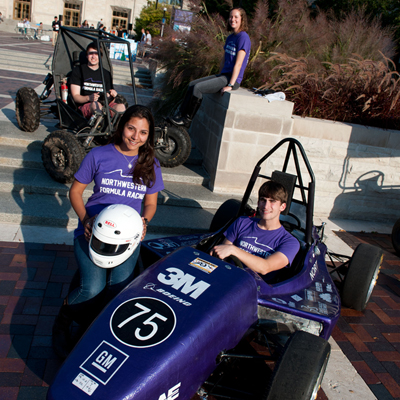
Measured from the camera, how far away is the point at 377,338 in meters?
3.47

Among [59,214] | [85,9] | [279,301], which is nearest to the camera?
[279,301]

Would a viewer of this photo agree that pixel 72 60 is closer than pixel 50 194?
No

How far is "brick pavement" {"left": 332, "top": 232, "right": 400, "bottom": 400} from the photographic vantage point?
2.97 metres

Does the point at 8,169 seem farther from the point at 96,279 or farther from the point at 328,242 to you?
the point at 328,242

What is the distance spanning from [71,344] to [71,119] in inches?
147

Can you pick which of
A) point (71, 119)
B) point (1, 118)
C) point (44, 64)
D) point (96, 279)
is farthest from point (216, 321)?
point (44, 64)

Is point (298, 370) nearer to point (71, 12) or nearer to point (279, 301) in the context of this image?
point (279, 301)

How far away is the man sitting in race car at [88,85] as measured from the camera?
5.58m

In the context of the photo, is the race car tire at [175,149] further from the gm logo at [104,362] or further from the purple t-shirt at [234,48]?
the gm logo at [104,362]

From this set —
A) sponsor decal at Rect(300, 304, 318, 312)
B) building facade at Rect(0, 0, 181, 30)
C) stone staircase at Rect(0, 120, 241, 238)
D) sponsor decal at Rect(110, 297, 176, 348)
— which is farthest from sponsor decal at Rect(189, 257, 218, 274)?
building facade at Rect(0, 0, 181, 30)

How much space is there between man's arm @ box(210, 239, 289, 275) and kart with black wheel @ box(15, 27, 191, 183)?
9.02ft

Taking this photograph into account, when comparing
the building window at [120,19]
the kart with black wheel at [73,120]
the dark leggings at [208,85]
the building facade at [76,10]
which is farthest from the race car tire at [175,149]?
the building window at [120,19]

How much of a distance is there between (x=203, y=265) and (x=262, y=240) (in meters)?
0.75

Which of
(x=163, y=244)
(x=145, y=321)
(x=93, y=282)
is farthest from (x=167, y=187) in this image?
(x=145, y=321)
